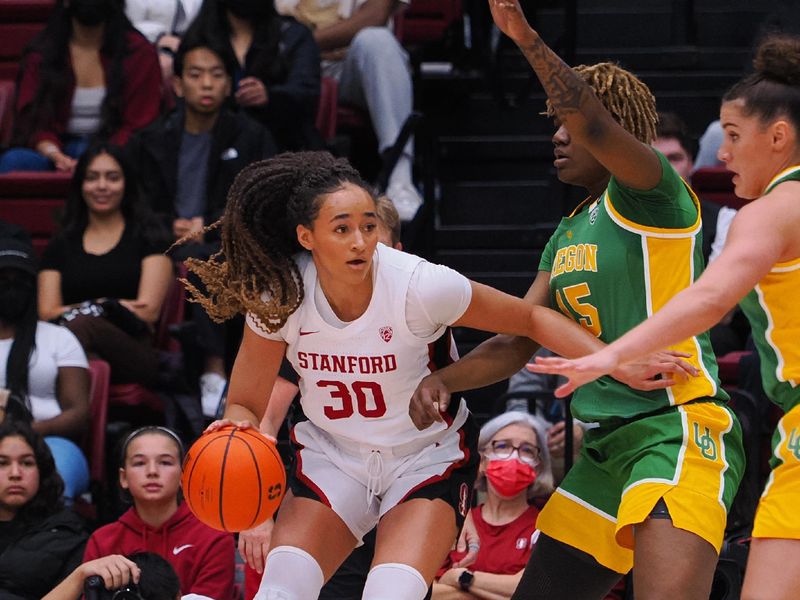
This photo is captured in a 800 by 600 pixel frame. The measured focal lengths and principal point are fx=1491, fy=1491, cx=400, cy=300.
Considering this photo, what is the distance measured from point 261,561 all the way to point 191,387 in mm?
2112

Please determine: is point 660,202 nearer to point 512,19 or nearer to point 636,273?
point 636,273

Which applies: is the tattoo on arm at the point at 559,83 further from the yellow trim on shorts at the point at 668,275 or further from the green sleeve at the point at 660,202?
the yellow trim on shorts at the point at 668,275

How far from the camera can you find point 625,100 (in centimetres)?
419

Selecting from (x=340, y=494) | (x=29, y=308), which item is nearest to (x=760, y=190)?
(x=340, y=494)

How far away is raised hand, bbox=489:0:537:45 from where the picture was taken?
3.79 m

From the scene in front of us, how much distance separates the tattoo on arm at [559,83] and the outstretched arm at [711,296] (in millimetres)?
568

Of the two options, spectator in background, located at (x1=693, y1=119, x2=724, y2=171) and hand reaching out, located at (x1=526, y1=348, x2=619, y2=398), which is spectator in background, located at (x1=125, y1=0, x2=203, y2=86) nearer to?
spectator in background, located at (x1=693, y1=119, x2=724, y2=171)

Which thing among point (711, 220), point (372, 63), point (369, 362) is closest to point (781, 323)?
point (369, 362)

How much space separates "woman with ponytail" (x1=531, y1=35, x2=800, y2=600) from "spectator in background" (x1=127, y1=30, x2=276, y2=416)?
12.4 feet

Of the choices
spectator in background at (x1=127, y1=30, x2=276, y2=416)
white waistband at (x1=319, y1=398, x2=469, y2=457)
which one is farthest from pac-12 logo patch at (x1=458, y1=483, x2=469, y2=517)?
spectator in background at (x1=127, y1=30, x2=276, y2=416)

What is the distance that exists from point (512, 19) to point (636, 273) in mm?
776

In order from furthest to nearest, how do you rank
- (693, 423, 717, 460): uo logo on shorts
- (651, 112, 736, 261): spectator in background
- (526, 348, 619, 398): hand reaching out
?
(651, 112, 736, 261): spectator in background → (693, 423, 717, 460): uo logo on shorts → (526, 348, 619, 398): hand reaching out

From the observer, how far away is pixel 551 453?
6453mm

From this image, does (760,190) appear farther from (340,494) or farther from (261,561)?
(261,561)
